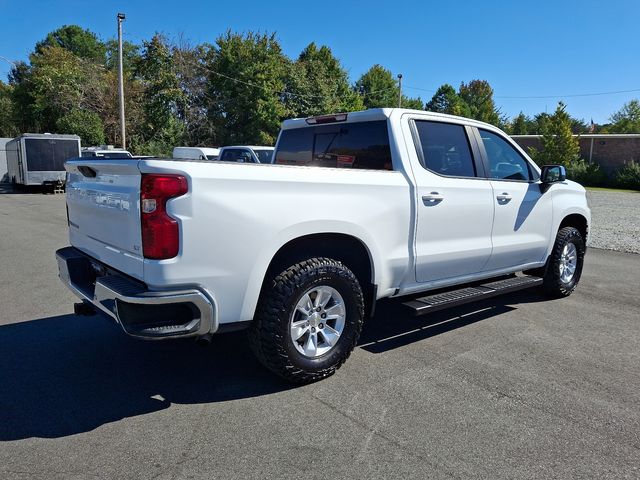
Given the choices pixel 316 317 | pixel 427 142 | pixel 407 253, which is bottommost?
pixel 316 317

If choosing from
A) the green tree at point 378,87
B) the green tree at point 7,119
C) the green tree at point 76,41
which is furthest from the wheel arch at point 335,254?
the green tree at point 76,41

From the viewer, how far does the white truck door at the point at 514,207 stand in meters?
5.05

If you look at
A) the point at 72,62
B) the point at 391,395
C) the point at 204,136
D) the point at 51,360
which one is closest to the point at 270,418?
the point at 391,395

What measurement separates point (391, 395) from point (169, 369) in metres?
1.72

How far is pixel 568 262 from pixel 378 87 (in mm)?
63221

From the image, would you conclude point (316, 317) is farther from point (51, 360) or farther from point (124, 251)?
point (51, 360)

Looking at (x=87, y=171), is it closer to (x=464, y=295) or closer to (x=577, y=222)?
(x=464, y=295)

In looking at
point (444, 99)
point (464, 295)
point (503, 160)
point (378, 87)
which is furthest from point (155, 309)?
point (444, 99)

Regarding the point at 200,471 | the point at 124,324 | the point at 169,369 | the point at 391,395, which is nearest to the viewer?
the point at 200,471

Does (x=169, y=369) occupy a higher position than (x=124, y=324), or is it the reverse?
(x=124, y=324)

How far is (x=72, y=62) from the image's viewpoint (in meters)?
38.7

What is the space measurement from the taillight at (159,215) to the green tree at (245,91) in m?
32.6

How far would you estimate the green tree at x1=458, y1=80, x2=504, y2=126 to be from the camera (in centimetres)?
8750

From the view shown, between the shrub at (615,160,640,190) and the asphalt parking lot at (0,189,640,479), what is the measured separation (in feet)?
117
